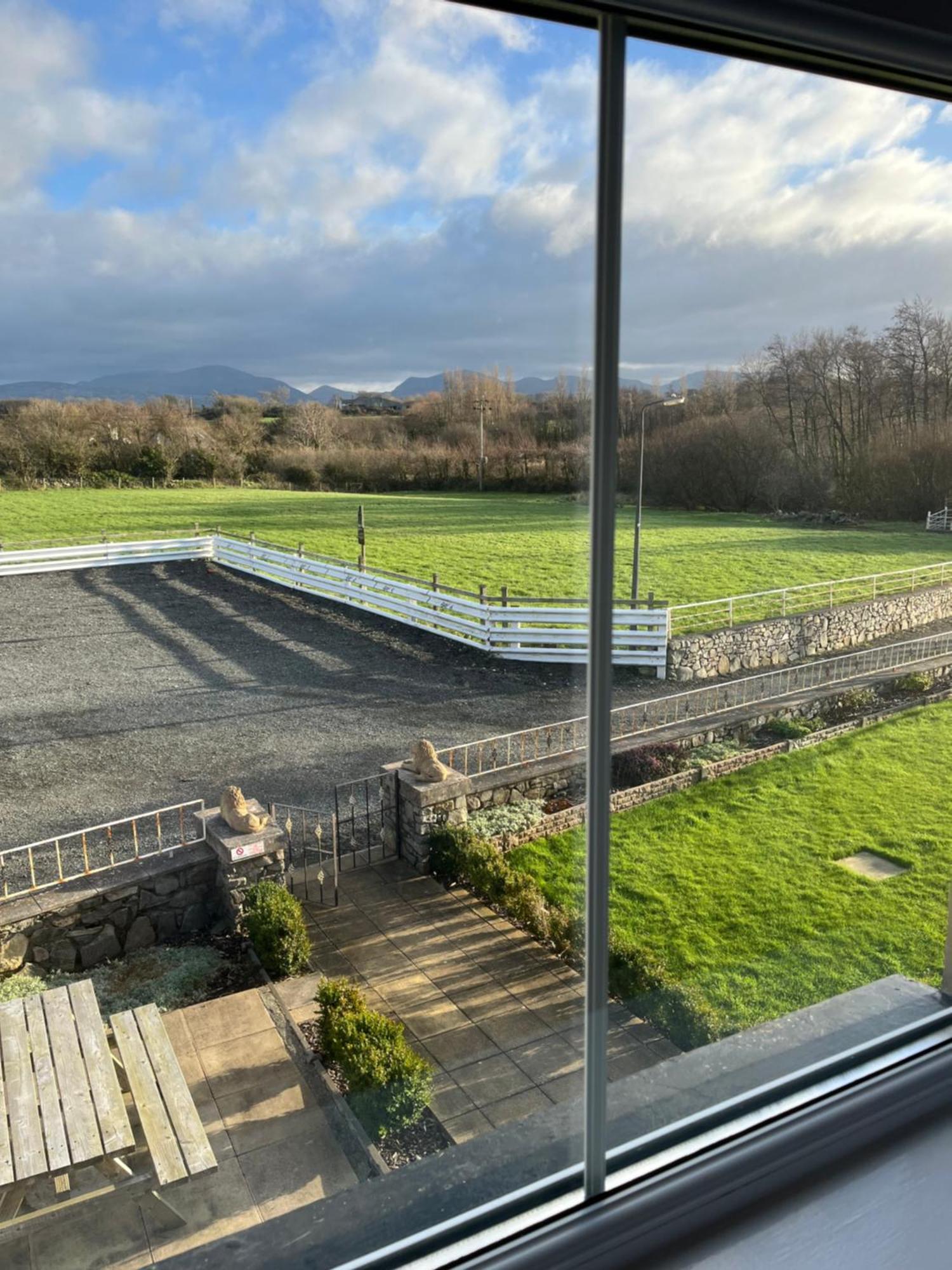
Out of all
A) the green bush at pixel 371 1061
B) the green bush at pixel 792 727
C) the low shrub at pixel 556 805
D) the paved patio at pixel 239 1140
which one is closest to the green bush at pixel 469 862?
the low shrub at pixel 556 805

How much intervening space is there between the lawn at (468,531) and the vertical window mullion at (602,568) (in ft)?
0.46

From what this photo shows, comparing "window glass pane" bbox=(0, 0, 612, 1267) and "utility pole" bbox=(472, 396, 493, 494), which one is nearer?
"window glass pane" bbox=(0, 0, 612, 1267)

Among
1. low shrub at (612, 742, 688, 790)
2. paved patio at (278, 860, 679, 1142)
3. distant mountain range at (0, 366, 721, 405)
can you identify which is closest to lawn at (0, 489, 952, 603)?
distant mountain range at (0, 366, 721, 405)

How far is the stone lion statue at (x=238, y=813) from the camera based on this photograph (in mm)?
1302

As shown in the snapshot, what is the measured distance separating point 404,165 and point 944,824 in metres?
1.89

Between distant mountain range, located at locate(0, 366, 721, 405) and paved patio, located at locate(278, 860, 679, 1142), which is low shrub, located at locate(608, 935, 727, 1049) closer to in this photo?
paved patio, located at locate(278, 860, 679, 1142)

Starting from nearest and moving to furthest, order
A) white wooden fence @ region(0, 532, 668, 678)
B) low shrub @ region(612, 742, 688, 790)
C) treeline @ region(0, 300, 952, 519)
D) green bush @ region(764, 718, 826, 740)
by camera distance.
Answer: treeline @ region(0, 300, 952, 519)
white wooden fence @ region(0, 532, 668, 678)
low shrub @ region(612, 742, 688, 790)
green bush @ region(764, 718, 826, 740)

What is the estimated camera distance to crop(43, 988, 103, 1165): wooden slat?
1138mm

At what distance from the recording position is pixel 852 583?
207 cm

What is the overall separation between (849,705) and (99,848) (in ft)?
5.18

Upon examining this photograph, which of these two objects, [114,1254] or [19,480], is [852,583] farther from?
[114,1254]

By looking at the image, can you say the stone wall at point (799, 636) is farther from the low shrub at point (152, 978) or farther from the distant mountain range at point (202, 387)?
the low shrub at point (152, 978)

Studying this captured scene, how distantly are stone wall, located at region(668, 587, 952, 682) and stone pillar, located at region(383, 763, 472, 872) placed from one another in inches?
19.0

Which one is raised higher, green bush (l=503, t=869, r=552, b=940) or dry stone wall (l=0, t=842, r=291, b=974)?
dry stone wall (l=0, t=842, r=291, b=974)
